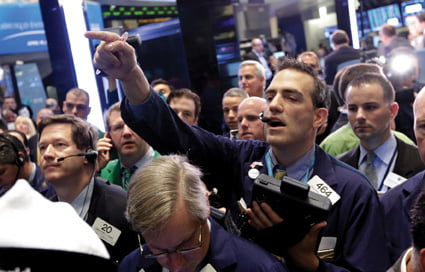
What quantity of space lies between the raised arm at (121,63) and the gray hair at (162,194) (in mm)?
339

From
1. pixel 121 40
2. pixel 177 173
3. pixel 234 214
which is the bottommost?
pixel 234 214

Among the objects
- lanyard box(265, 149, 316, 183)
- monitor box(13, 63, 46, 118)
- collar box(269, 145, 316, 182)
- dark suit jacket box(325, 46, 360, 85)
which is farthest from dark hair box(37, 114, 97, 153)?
monitor box(13, 63, 46, 118)

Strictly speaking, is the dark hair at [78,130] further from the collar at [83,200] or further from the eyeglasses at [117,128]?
the eyeglasses at [117,128]

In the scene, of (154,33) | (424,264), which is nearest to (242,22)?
(154,33)

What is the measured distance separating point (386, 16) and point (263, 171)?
616 centimetres

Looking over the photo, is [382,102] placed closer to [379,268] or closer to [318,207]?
[379,268]

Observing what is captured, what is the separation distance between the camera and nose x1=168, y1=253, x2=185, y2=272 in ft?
5.16

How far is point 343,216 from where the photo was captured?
1872 millimetres

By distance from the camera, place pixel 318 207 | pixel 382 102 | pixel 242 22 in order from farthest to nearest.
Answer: pixel 242 22 → pixel 382 102 → pixel 318 207

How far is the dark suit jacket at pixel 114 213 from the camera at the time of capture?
236 cm

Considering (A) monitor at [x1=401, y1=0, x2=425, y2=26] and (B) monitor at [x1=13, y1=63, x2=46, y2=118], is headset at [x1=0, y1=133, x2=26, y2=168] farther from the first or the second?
(B) monitor at [x1=13, y1=63, x2=46, y2=118]

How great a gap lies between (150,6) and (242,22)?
1.42 m

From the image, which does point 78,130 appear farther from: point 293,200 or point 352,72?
point 352,72

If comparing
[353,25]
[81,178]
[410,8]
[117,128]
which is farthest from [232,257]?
[410,8]
